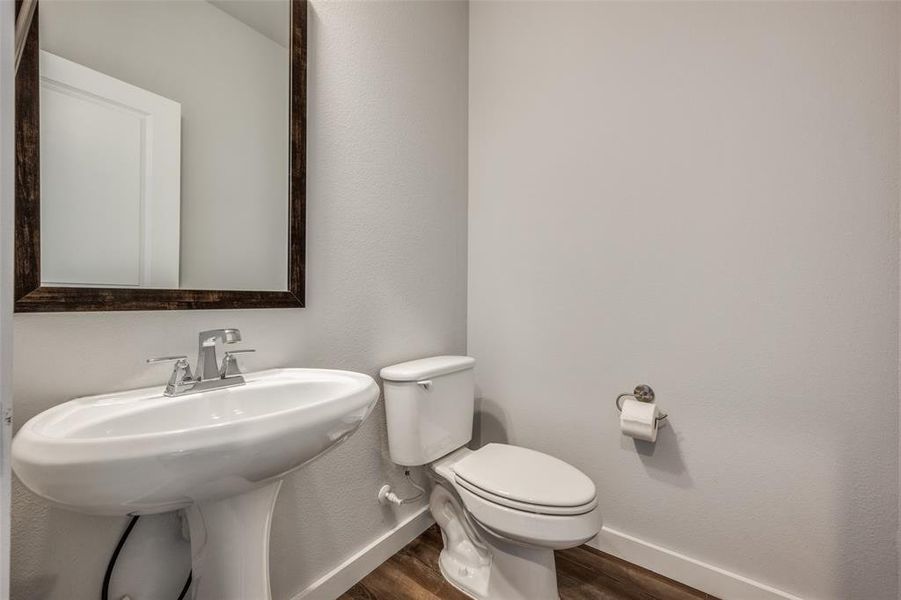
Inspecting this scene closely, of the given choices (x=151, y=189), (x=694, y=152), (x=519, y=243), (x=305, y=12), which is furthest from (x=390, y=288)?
(x=694, y=152)

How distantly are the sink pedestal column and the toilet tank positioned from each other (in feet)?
1.79

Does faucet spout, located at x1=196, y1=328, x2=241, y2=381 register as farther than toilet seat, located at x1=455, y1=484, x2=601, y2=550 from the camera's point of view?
No

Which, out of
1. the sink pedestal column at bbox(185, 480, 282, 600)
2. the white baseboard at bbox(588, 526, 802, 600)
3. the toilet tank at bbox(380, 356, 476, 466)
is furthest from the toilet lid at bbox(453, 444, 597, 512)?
the sink pedestal column at bbox(185, 480, 282, 600)

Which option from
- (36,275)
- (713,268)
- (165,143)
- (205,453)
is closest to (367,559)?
(205,453)

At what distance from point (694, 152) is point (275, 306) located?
56.6 inches

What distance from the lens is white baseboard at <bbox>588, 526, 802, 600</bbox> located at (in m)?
1.24

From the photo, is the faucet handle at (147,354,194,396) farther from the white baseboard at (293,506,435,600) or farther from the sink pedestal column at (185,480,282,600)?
the white baseboard at (293,506,435,600)

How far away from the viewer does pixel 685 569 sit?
1348 millimetres

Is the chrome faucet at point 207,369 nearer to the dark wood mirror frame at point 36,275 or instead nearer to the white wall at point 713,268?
the dark wood mirror frame at point 36,275

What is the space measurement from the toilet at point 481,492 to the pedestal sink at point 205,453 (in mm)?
433

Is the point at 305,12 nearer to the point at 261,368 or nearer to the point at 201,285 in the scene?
the point at 201,285

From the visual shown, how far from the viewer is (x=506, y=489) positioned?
1.14 metres

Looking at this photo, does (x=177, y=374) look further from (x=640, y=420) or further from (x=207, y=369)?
(x=640, y=420)

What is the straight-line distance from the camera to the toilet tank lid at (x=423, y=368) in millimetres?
1320
